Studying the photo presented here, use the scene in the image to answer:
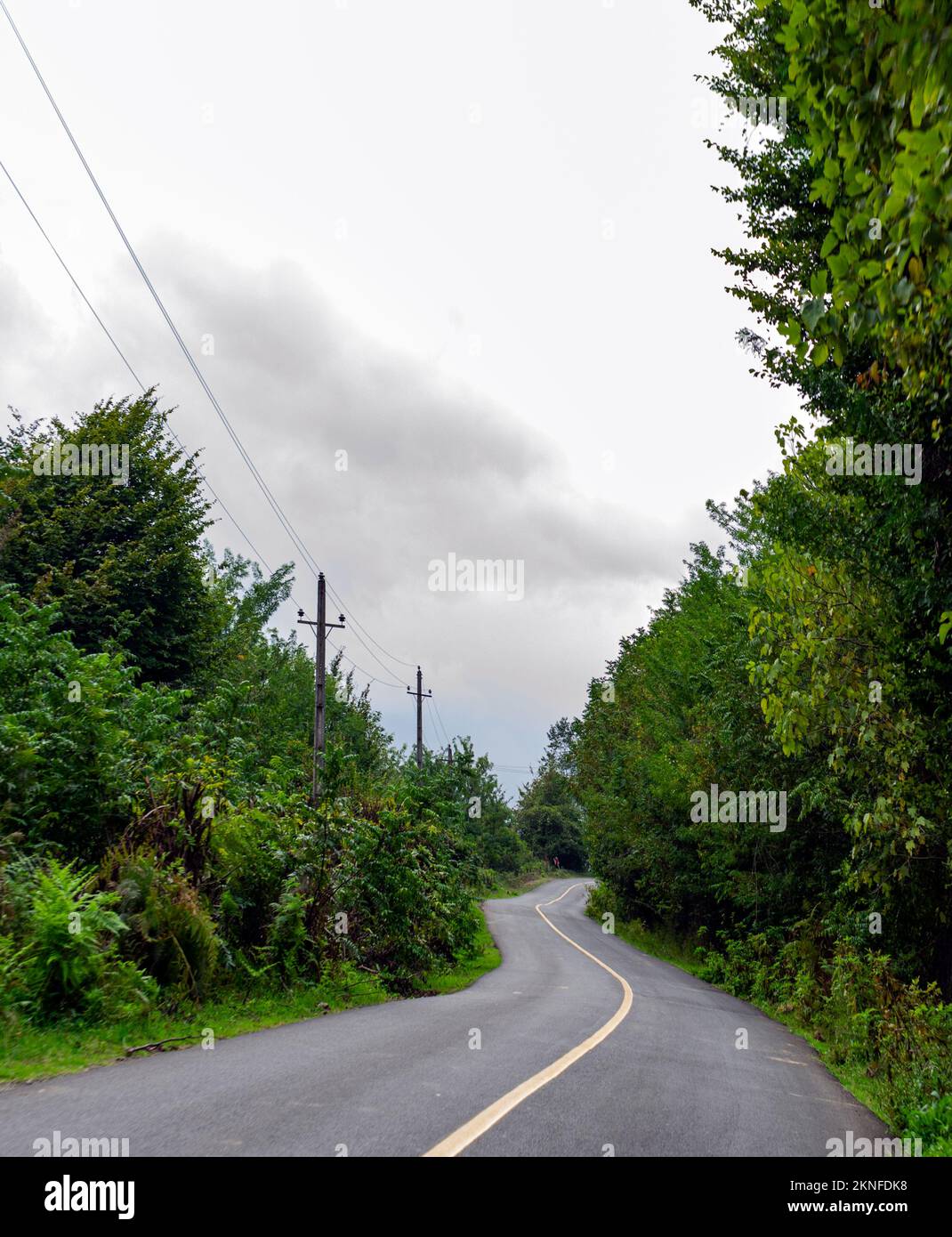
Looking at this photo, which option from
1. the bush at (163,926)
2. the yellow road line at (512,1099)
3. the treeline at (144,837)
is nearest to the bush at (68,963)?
the treeline at (144,837)

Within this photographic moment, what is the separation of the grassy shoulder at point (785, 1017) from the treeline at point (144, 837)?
7012 mm

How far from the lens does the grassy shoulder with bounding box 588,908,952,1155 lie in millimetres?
8734

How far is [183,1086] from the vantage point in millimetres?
6434

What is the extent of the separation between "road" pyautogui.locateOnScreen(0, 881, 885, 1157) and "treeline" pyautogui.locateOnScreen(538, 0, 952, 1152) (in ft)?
4.77

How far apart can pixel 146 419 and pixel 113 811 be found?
17617mm

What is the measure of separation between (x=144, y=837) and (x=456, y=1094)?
6.62m

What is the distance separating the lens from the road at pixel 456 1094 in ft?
17.4
